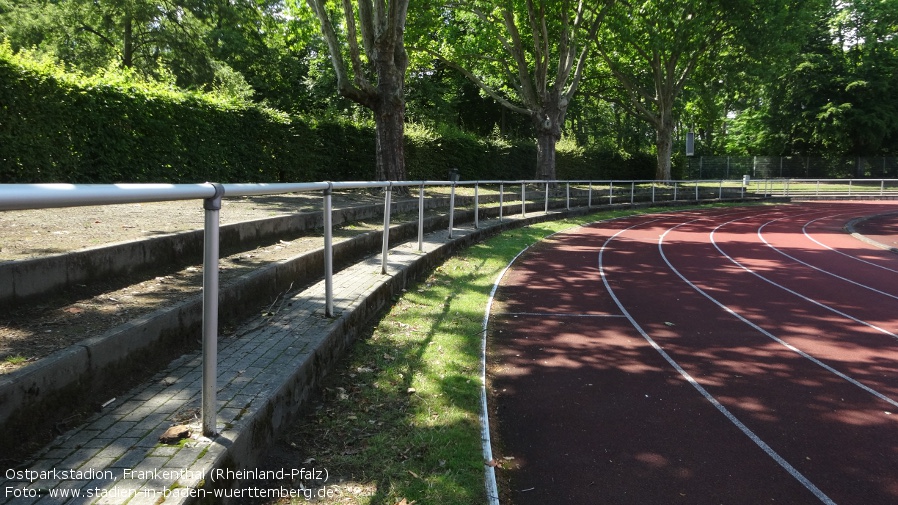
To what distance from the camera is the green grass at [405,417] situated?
3.29 m

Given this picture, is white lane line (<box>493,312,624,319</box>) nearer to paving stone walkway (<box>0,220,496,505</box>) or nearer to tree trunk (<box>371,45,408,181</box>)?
paving stone walkway (<box>0,220,496,505</box>)

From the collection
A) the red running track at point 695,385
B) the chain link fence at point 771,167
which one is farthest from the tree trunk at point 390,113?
the chain link fence at point 771,167

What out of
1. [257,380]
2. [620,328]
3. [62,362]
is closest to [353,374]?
[257,380]

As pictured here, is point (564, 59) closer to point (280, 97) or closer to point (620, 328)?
point (280, 97)

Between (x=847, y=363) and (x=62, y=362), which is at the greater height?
(x=62, y=362)

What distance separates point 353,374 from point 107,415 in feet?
6.55

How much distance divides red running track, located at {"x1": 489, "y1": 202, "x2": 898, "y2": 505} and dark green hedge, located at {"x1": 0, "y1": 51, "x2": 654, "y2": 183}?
6627mm

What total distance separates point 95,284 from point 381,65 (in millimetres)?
11845

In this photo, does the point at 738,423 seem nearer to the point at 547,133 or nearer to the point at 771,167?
the point at 547,133

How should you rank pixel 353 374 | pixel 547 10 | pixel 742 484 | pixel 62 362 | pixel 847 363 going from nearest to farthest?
pixel 62 362 < pixel 742 484 < pixel 353 374 < pixel 847 363 < pixel 547 10

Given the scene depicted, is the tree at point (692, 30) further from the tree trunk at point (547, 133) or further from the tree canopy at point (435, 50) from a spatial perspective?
the tree trunk at point (547, 133)

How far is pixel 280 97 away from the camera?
35906 millimetres

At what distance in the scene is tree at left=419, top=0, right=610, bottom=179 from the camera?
2491 cm

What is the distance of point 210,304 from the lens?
284cm
